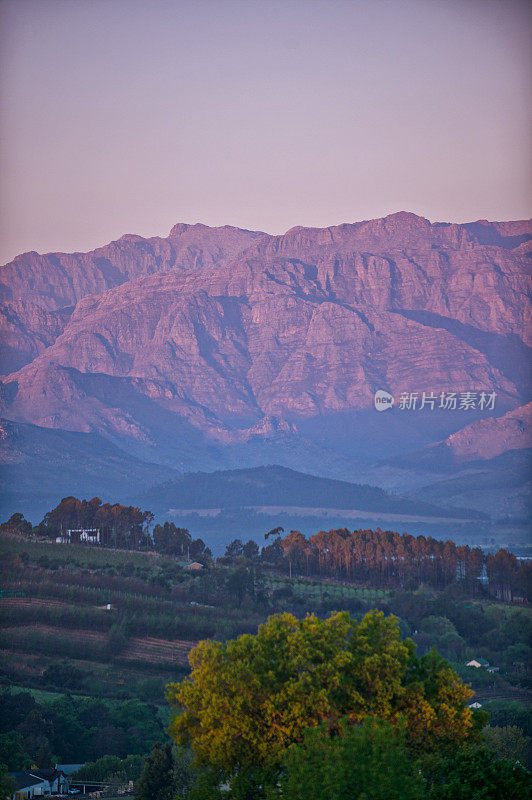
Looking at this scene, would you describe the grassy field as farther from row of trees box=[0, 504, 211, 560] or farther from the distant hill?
the distant hill

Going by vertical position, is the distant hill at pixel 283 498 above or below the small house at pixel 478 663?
above

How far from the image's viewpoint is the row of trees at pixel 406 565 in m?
83.9

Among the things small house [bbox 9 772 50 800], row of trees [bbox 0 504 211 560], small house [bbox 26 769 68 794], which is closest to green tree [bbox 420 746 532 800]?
small house [bbox 9 772 50 800]

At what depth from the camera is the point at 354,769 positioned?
1661 centimetres

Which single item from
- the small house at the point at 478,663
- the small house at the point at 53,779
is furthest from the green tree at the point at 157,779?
the small house at the point at 478,663

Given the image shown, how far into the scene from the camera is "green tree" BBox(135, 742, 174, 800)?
86.6ft

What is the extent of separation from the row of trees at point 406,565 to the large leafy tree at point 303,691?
202 ft

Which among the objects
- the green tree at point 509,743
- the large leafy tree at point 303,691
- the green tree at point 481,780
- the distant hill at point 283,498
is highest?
the distant hill at point 283,498

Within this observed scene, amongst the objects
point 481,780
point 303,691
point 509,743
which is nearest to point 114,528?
point 509,743

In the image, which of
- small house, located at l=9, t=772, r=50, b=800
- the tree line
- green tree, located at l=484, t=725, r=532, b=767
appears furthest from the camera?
the tree line

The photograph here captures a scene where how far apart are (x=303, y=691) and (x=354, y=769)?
3.55 metres

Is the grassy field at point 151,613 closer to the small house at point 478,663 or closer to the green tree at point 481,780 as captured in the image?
the small house at point 478,663

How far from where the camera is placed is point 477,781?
16.9m

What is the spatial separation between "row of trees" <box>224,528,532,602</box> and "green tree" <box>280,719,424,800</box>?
6547cm
